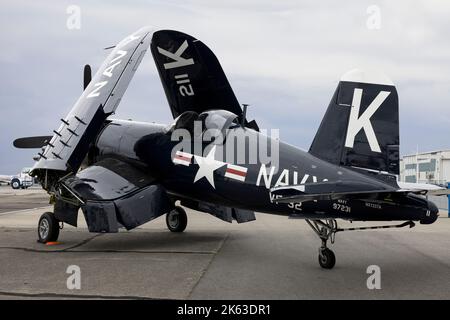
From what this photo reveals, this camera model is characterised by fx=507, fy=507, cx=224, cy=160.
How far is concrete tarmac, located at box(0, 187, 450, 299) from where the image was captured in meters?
6.22

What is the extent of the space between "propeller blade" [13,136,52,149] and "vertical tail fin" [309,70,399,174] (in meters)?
8.49

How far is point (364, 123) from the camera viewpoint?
24.8 ft

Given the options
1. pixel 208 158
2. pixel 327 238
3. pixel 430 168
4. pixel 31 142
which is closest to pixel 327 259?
pixel 327 238

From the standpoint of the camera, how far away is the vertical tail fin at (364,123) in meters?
7.44

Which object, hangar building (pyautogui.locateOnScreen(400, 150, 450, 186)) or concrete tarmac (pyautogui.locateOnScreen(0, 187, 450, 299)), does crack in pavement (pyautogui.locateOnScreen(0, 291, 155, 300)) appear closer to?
concrete tarmac (pyautogui.locateOnScreen(0, 187, 450, 299))

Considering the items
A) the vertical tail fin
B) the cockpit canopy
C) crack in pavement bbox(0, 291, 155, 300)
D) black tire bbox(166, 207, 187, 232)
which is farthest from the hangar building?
crack in pavement bbox(0, 291, 155, 300)

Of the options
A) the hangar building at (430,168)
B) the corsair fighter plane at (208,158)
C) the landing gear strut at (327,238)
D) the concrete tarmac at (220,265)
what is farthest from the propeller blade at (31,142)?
the hangar building at (430,168)

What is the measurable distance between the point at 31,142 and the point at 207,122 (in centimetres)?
638

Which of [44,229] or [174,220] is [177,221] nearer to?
[174,220]

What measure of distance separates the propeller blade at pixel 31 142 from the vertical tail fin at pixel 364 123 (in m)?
8.49

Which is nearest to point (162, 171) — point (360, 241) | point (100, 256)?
point (100, 256)
